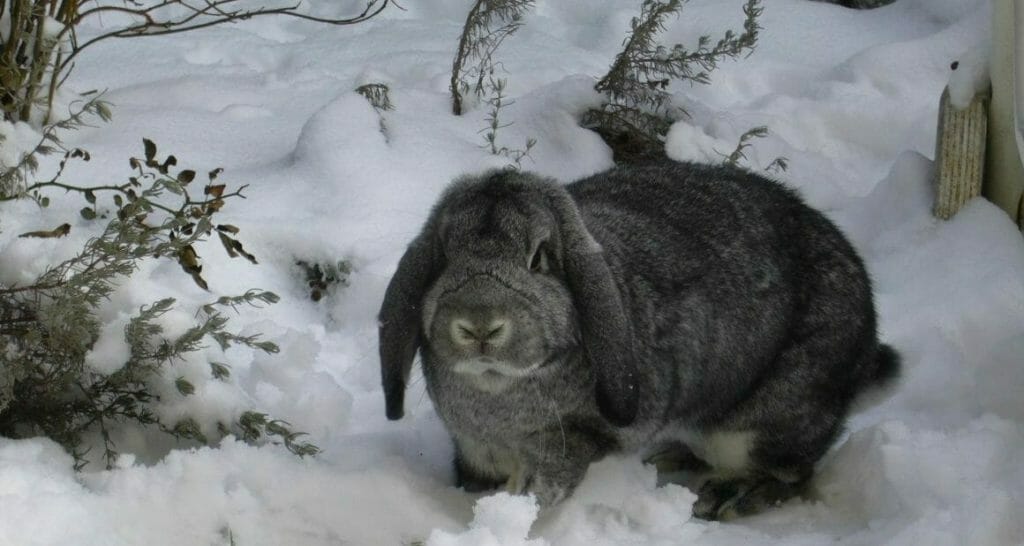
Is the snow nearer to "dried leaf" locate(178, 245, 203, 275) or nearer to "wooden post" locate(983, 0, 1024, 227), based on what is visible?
"wooden post" locate(983, 0, 1024, 227)

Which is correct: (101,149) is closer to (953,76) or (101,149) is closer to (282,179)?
(282,179)

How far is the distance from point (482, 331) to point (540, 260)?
0.36 m

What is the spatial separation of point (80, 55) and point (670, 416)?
12.0ft

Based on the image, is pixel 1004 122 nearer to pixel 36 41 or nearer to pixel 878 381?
pixel 878 381

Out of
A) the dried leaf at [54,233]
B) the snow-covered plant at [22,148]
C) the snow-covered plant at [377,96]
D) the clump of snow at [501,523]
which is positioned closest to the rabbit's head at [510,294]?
the clump of snow at [501,523]

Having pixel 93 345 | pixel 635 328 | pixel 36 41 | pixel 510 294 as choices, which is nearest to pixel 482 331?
pixel 510 294

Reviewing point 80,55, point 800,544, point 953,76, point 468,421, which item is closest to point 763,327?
point 800,544

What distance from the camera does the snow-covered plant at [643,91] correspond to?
6555 mm

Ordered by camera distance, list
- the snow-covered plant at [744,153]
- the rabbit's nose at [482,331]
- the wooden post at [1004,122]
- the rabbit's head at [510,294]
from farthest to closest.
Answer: the snow-covered plant at [744,153] → the wooden post at [1004,122] → the rabbit's head at [510,294] → the rabbit's nose at [482,331]

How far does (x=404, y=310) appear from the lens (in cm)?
421

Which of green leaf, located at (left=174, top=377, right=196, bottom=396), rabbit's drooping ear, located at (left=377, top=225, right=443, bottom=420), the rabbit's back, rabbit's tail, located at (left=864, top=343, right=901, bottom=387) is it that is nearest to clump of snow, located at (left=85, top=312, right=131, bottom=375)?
green leaf, located at (left=174, top=377, right=196, bottom=396)

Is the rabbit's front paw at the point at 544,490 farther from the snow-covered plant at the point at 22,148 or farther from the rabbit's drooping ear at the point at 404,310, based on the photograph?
the snow-covered plant at the point at 22,148

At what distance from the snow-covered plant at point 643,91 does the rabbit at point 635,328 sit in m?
1.36

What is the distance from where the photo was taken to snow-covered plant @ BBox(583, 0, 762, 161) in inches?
258
